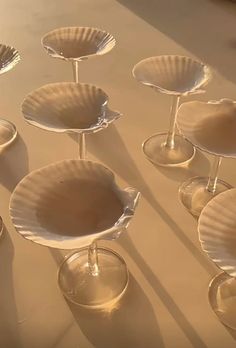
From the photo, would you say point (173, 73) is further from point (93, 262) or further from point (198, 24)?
point (198, 24)

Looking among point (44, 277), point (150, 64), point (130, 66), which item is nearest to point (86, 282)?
point (44, 277)

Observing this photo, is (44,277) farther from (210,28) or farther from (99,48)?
(210,28)

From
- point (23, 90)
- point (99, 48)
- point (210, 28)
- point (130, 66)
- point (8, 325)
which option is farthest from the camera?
point (210, 28)

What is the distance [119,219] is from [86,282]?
8.3 inches

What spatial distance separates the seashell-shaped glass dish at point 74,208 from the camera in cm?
52

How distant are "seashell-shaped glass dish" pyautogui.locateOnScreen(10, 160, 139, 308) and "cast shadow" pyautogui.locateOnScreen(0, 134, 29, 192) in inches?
9.6

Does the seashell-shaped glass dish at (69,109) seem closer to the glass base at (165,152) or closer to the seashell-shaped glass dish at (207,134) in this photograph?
the seashell-shaped glass dish at (207,134)

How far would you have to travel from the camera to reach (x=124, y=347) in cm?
62

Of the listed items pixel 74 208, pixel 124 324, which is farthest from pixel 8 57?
pixel 124 324

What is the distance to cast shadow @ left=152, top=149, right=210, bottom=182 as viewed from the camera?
88cm

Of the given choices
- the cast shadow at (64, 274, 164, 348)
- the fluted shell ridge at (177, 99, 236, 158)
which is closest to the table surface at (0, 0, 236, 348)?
the cast shadow at (64, 274, 164, 348)

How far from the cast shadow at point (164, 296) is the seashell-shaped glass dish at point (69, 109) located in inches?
7.5

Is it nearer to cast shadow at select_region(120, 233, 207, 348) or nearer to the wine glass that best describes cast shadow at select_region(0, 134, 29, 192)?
the wine glass

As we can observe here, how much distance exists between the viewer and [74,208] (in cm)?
58
